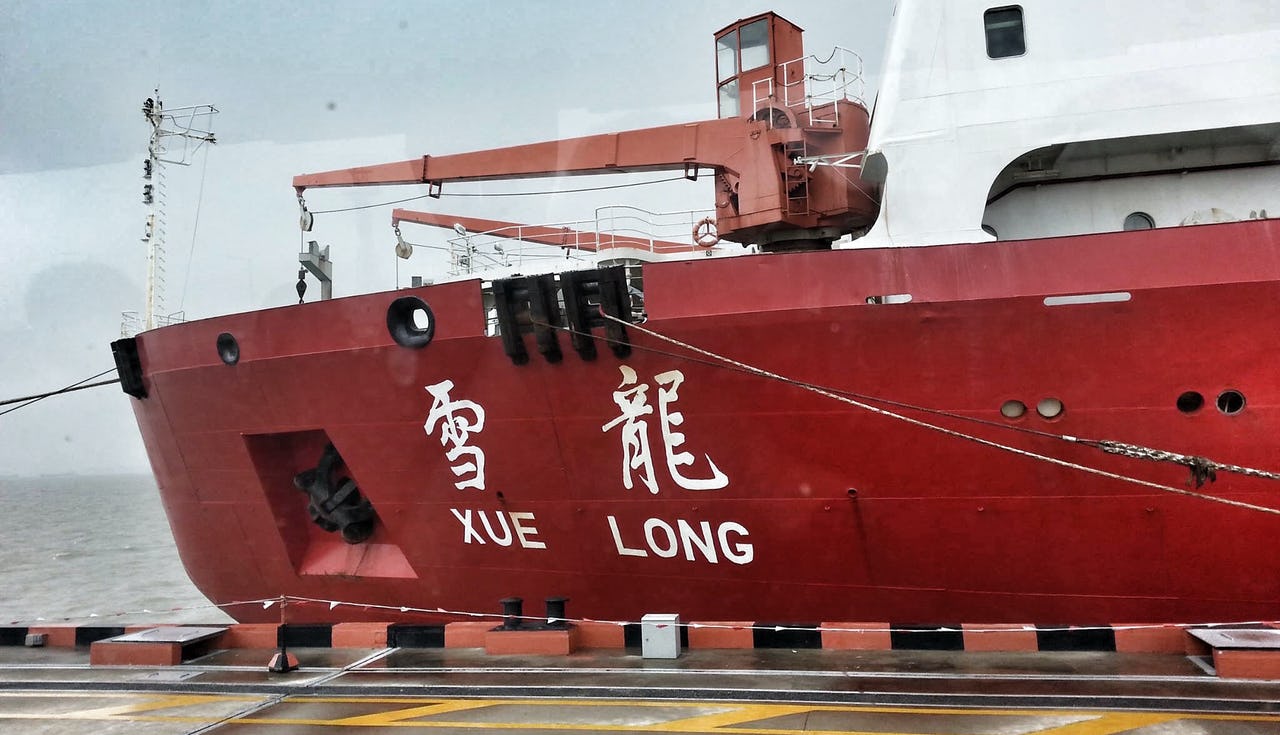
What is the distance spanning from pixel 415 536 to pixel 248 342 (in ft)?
9.86

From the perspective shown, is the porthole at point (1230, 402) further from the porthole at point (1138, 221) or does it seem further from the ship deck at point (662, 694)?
the porthole at point (1138, 221)

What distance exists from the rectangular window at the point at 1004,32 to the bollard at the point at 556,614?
6772 millimetres

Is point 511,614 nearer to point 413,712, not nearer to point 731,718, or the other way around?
point 413,712

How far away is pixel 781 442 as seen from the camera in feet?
26.3

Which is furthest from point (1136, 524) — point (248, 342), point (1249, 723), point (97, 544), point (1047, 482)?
point (97, 544)

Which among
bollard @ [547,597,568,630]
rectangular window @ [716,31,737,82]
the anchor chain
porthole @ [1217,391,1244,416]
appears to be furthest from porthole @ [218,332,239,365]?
porthole @ [1217,391,1244,416]

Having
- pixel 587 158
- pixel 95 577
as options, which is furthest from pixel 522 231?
pixel 95 577

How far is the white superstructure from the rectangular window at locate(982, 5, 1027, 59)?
1 centimetres

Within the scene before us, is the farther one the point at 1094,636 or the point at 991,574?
the point at 991,574

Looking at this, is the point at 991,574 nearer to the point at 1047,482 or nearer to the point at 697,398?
the point at 1047,482

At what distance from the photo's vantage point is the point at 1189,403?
720 cm

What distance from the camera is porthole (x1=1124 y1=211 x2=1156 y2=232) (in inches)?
347

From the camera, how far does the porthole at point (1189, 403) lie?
23.5 ft

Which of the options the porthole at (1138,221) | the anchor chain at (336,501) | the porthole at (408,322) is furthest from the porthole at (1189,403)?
the anchor chain at (336,501)
